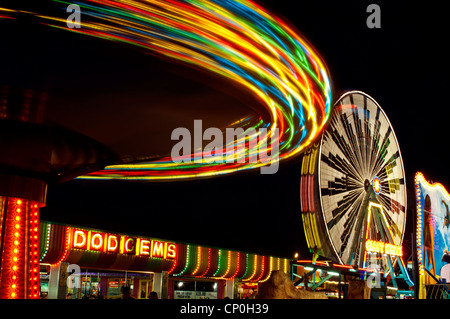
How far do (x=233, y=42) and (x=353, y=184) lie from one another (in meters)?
23.5

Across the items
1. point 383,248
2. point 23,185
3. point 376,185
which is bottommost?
point 383,248

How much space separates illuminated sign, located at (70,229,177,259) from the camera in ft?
53.6

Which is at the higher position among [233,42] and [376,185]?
[376,185]

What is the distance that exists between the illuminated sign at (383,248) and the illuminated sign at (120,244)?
42.2 ft

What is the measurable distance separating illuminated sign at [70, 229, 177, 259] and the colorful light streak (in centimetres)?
841

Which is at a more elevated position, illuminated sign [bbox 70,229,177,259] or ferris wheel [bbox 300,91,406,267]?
ferris wheel [bbox 300,91,406,267]

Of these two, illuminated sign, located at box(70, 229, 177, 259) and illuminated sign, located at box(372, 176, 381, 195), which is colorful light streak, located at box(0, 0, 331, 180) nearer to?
illuminated sign, located at box(70, 229, 177, 259)

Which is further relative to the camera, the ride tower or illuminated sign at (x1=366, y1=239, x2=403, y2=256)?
illuminated sign at (x1=366, y1=239, x2=403, y2=256)

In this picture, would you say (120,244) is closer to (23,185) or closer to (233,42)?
(23,185)

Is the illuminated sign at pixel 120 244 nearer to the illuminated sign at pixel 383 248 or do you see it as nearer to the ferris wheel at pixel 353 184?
the ferris wheel at pixel 353 184

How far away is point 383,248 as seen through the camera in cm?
3030

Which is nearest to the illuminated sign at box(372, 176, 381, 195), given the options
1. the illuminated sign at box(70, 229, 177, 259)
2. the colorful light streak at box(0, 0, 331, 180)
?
the illuminated sign at box(70, 229, 177, 259)

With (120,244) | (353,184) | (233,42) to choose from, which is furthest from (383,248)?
(233,42)

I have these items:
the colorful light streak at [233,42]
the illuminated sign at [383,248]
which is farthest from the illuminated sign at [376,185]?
the colorful light streak at [233,42]
